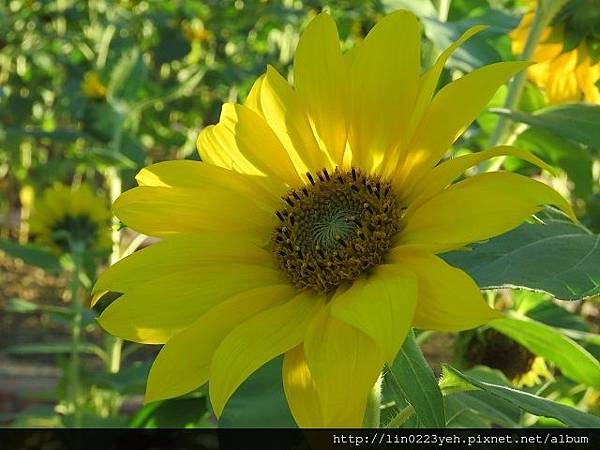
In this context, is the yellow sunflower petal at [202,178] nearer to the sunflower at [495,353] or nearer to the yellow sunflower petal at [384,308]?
the yellow sunflower petal at [384,308]

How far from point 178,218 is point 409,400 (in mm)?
194

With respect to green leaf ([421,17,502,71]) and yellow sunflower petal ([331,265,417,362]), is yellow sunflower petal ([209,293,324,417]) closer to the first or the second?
yellow sunflower petal ([331,265,417,362])

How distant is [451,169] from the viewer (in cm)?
51

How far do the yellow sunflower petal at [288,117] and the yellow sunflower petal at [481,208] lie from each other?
12 cm

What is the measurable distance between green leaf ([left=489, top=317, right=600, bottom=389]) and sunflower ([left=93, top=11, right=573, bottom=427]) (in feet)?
0.61

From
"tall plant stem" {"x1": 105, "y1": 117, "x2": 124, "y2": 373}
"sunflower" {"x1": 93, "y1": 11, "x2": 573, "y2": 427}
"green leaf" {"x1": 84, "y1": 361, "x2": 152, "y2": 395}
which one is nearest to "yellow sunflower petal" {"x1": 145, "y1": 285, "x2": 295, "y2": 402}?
"sunflower" {"x1": 93, "y1": 11, "x2": 573, "y2": 427}

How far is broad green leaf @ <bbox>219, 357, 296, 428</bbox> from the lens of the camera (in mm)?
692

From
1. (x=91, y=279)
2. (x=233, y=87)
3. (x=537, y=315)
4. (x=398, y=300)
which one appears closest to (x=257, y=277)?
(x=398, y=300)

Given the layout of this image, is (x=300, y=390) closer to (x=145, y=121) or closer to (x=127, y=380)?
(x=127, y=380)

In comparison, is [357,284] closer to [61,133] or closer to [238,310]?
[238,310]

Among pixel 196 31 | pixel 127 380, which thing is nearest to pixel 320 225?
pixel 127 380

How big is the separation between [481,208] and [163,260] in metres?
0.20

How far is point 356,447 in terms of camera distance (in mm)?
500

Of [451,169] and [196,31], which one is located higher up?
[196,31]
